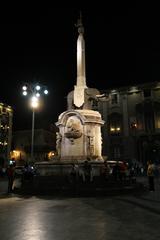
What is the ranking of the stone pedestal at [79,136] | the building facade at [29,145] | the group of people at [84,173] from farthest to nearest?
1. the building facade at [29,145]
2. the stone pedestal at [79,136]
3. the group of people at [84,173]

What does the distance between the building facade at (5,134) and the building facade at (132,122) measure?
29.7 meters

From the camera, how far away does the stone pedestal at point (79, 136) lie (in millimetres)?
17766

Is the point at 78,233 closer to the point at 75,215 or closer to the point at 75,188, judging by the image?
the point at 75,215

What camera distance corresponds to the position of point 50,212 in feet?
28.4

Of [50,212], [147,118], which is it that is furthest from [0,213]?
[147,118]

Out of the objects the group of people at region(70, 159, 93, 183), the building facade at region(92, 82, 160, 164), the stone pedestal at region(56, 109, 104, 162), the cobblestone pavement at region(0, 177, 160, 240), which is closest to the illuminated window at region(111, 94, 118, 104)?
the building facade at region(92, 82, 160, 164)

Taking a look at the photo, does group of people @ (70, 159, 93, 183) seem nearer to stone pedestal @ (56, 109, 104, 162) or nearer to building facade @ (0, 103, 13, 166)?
stone pedestal @ (56, 109, 104, 162)

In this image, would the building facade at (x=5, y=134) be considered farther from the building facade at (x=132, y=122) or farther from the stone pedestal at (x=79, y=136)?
the stone pedestal at (x=79, y=136)

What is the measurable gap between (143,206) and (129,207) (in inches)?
23.8

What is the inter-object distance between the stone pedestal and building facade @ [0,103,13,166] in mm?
48237

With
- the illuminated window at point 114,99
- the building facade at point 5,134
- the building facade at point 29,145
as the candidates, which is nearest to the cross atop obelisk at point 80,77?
the illuminated window at point 114,99

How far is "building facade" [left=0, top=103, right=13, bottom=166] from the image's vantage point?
6294 cm

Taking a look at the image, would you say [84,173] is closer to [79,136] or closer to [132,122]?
[79,136]

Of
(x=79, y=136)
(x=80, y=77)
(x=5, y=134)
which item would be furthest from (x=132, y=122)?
(x=5, y=134)
